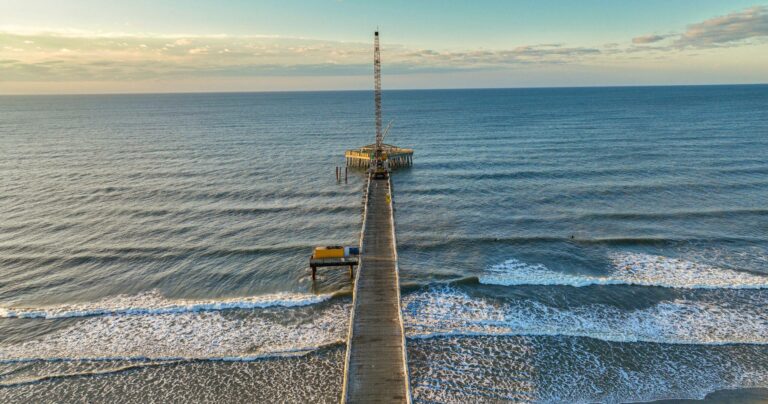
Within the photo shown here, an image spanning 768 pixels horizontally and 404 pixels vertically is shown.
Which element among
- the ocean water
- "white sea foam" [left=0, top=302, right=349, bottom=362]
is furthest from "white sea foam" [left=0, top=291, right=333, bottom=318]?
"white sea foam" [left=0, top=302, right=349, bottom=362]

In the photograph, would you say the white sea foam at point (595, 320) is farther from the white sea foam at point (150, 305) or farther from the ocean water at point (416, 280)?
the white sea foam at point (150, 305)

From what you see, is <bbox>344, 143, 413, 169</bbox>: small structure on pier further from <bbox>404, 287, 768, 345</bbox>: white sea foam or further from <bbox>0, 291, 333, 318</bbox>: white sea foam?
<bbox>404, 287, 768, 345</bbox>: white sea foam

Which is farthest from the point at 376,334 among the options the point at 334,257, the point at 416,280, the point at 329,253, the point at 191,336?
the point at 191,336

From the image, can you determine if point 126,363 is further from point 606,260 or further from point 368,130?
point 368,130

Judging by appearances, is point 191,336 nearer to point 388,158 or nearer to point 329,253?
point 329,253

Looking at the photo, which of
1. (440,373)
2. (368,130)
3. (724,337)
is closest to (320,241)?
(440,373)

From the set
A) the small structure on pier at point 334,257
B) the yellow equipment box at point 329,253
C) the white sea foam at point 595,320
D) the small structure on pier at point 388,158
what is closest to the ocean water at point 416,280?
the white sea foam at point 595,320
